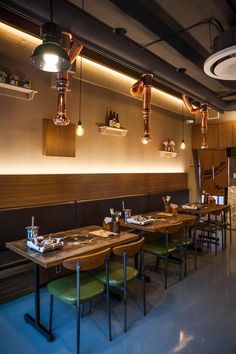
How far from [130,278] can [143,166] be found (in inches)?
137

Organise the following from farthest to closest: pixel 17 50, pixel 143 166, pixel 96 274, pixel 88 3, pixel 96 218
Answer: pixel 143 166 < pixel 96 218 < pixel 17 50 < pixel 88 3 < pixel 96 274

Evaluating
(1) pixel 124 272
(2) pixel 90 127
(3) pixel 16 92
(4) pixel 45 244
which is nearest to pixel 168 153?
(2) pixel 90 127

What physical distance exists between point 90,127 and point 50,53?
258 cm

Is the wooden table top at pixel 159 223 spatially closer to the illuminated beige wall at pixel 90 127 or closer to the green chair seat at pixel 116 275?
the green chair seat at pixel 116 275

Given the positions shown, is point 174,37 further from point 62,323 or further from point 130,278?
point 62,323

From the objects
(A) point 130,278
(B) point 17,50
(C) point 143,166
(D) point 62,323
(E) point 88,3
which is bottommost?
(D) point 62,323

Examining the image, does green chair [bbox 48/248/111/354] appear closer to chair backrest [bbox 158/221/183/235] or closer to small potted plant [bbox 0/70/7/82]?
chair backrest [bbox 158/221/183/235]

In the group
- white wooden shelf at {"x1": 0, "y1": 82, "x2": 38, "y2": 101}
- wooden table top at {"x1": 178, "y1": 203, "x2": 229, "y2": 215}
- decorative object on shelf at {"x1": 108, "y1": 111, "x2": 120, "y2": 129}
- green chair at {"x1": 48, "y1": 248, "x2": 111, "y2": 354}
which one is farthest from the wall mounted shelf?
green chair at {"x1": 48, "y1": 248, "x2": 111, "y2": 354}

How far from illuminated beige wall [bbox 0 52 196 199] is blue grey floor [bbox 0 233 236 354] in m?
1.81

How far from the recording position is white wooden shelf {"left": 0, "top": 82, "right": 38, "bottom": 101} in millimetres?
3163

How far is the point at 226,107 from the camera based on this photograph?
5992 mm

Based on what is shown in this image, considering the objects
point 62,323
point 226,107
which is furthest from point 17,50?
point 226,107

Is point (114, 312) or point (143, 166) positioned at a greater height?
point (143, 166)

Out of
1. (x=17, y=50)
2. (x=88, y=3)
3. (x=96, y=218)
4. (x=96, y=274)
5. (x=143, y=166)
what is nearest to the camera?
(x=96, y=274)
